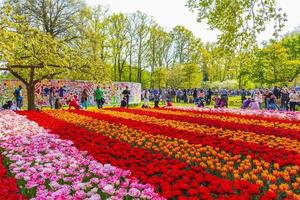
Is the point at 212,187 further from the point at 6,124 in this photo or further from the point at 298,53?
the point at 298,53

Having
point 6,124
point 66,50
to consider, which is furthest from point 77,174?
point 66,50

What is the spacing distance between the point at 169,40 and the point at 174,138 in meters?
57.2

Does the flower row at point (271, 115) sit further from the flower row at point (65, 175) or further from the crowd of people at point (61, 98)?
the flower row at point (65, 175)

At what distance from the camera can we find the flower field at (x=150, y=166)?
17.3ft

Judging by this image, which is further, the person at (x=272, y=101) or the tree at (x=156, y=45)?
the tree at (x=156, y=45)

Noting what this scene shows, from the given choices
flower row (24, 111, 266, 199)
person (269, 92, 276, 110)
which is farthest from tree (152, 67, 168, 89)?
flower row (24, 111, 266, 199)

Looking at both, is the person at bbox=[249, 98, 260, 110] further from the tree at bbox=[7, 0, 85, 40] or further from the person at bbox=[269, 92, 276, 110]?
the tree at bbox=[7, 0, 85, 40]

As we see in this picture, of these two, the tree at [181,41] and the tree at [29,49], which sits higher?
the tree at [181,41]

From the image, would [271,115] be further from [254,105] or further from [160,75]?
[160,75]


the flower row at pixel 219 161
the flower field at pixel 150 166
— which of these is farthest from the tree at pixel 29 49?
the flower row at pixel 219 161

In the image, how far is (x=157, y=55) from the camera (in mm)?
65625

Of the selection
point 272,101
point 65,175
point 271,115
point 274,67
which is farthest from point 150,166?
point 274,67

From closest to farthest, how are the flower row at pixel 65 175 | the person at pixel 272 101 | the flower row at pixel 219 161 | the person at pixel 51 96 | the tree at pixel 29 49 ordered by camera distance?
1. the flower row at pixel 65 175
2. the flower row at pixel 219 161
3. the tree at pixel 29 49
4. the person at pixel 272 101
5. the person at pixel 51 96

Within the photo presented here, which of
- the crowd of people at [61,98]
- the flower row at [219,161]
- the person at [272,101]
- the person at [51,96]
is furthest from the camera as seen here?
the person at [51,96]
